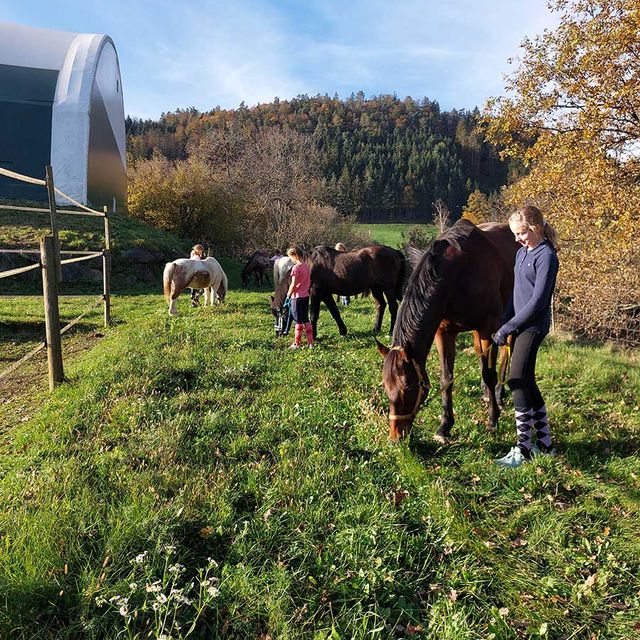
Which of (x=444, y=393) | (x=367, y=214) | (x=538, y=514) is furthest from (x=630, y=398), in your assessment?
(x=367, y=214)

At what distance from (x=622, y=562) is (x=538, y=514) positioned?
48 centimetres

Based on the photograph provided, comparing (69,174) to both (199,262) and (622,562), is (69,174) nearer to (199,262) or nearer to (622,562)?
(199,262)

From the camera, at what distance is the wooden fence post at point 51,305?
4828mm

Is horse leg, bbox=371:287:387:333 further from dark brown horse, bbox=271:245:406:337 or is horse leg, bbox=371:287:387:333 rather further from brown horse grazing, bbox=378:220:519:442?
brown horse grazing, bbox=378:220:519:442

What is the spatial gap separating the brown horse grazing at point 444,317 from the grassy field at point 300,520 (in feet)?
1.28

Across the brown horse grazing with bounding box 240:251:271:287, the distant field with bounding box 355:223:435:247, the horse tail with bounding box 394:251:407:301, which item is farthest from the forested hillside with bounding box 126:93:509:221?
the horse tail with bounding box 394:251:407:301

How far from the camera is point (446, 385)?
3.94 metres

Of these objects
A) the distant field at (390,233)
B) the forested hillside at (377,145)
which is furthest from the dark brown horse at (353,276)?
the forested hillside at (377,145)

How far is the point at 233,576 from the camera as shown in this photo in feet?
7.23

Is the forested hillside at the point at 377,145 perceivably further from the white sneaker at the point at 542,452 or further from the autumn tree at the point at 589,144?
the white sneaker at the point at 542,452

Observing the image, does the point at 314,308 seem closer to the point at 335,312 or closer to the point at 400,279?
Answer: the point at 335,312

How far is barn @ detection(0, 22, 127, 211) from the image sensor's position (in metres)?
20.6

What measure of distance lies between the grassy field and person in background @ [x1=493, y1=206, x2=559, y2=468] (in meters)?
0.24

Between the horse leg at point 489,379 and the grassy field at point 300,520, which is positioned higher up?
the horse leg at point 489,379
